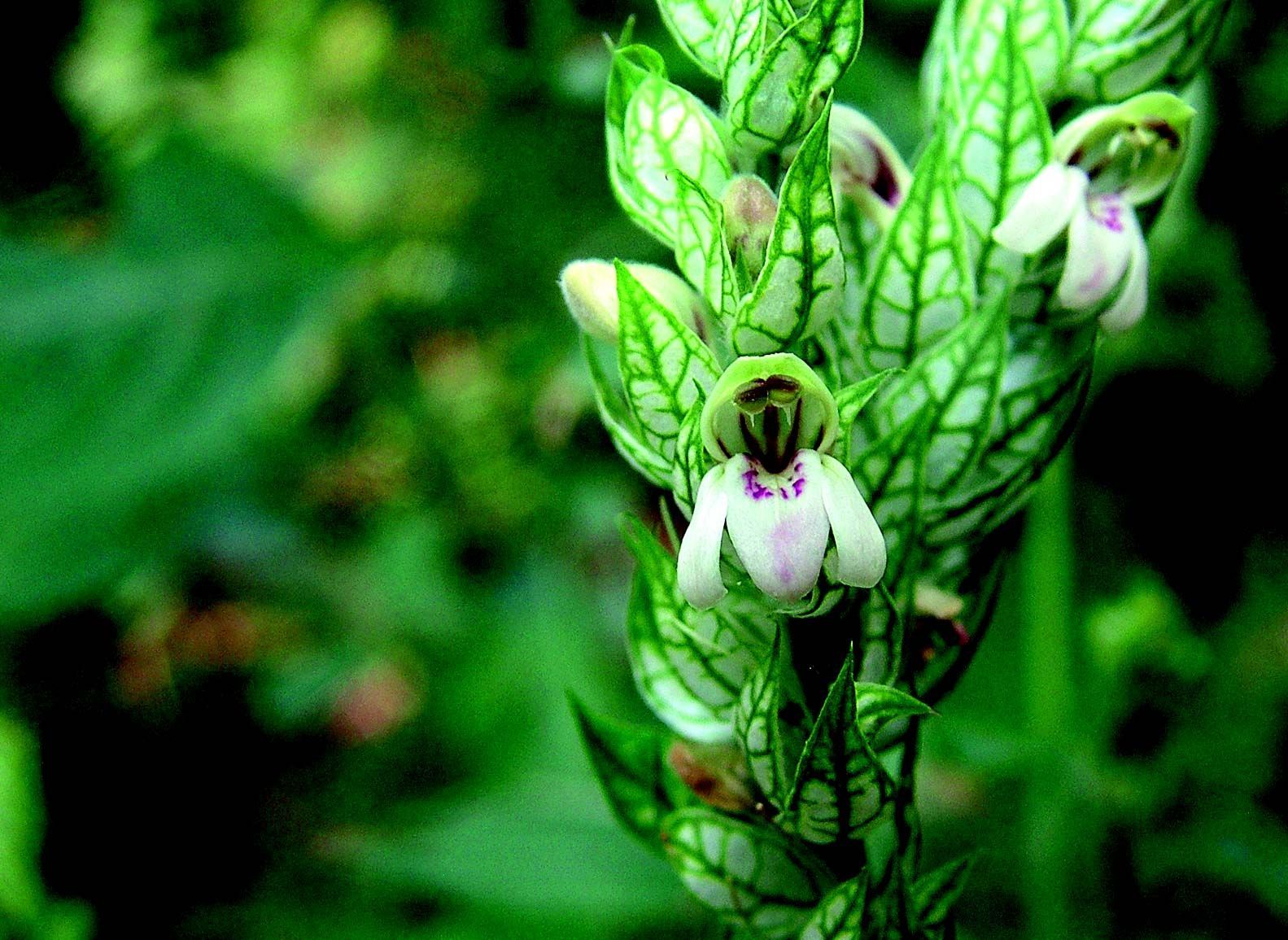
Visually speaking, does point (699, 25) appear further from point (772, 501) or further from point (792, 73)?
point (772, 501)

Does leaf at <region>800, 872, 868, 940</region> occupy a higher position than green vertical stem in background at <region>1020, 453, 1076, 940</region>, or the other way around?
leaf at <region>800, 872, 868, 940</region>

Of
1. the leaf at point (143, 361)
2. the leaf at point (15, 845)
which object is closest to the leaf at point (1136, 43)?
the leaf at point (15, 845)

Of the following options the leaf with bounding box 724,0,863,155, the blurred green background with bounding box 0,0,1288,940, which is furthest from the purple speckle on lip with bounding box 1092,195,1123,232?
the blurred green background with bounding box 0,0,1288,940

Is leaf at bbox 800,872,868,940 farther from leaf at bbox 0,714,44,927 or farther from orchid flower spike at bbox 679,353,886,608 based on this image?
leaf at bbox 0,714,44,927

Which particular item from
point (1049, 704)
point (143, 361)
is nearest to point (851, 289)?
point (1049, 704)

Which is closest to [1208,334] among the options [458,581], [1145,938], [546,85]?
[1145,938]
